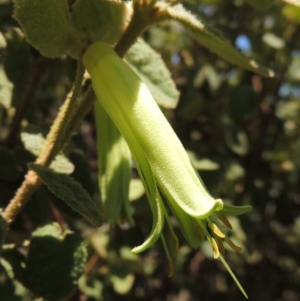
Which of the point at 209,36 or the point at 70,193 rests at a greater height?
the point at 209,36

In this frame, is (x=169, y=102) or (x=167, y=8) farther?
(x=169, y=102)

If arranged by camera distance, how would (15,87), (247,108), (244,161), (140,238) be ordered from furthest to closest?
1. (244,161)
2. (247,108)
3. (140,238)
4. (15,87)

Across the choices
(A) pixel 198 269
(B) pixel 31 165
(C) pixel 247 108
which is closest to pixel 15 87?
(B) pixel 31 165

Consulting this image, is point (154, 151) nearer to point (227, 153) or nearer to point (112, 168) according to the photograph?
point (112, 168)

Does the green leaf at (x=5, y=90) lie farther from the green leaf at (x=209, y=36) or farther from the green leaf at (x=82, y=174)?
the green leaf at (x=209, y=36)

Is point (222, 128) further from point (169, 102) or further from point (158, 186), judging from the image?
point (158, 186)

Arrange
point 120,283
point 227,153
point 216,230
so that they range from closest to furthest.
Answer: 1. point 216,230
2. point 120,283
3. point 227,153

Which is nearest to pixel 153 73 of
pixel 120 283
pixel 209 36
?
pixel 209 36
